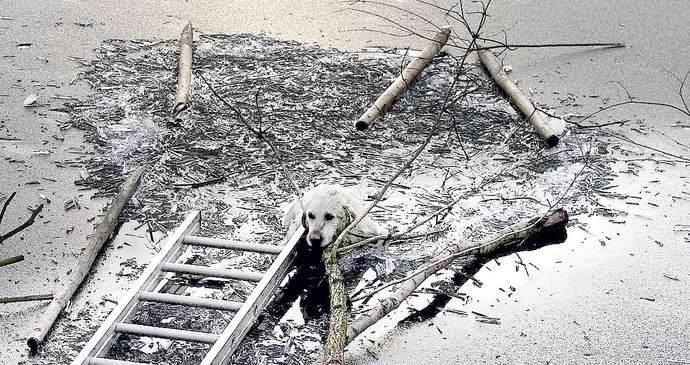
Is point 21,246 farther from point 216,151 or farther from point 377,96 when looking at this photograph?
point 377,96

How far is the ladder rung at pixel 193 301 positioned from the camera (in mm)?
4797

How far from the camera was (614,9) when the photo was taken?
889 cm

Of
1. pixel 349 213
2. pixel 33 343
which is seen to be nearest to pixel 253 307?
pixel 349 213

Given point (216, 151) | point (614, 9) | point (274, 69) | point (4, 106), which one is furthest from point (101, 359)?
point (614, 9)

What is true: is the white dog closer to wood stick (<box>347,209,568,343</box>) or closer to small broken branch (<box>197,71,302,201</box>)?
small broken branch (<box>197,71,302,201</box>)

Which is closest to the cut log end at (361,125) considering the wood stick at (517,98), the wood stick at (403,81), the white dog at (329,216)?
the wood stick at (403,81)

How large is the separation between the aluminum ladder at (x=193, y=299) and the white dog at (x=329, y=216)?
4.0 inches

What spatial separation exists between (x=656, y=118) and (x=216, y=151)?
310cm

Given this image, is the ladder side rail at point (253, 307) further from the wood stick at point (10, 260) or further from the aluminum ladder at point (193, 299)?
the wood stick at point (10, 260)

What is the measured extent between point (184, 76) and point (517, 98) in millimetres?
2271

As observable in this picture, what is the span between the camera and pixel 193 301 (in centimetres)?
480

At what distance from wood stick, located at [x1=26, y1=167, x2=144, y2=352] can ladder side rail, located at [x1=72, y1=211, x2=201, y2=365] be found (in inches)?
9.8

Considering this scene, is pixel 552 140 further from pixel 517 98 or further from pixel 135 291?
pixel 135 291

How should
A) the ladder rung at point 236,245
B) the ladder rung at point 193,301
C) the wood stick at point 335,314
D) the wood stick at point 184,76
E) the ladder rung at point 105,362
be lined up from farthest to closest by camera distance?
the wood stick at point 184,76 < the ladder rung at point 236,245 < the ladder rung at point 193,301 < the wood stick at point 335,314 < the ladder rung at point 105,362
